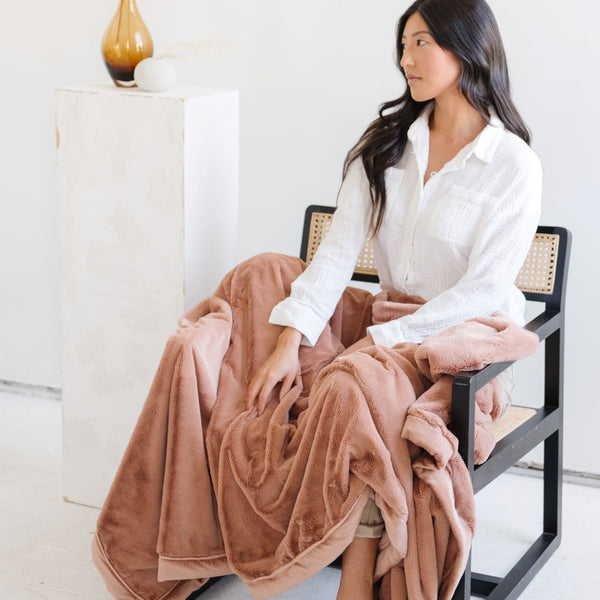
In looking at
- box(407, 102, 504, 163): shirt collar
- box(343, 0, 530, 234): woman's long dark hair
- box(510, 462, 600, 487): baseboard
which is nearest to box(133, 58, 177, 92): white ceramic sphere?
box(343, 0, 530, 234): woman's long dark hair

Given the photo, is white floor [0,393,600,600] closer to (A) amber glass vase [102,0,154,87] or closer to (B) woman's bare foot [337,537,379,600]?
(B) woman's bare foot [337,537,379,600]

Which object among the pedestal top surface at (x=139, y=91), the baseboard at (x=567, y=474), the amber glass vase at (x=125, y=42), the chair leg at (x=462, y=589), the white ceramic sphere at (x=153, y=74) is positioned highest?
the amber glass vase at (x=125, y=42)

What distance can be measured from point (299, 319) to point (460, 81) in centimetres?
60

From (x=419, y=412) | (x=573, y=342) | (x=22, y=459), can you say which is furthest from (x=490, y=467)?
(x=22, y=459)

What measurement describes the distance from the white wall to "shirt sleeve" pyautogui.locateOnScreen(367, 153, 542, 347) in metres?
0.57

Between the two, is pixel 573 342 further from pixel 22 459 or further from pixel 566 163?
pixel 22 459

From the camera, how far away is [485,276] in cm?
181

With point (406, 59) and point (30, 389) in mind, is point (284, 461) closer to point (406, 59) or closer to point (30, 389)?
point (406, 59)

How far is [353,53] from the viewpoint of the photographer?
2473mm

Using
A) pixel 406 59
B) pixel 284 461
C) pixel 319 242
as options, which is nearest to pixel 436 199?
pixel 406 59

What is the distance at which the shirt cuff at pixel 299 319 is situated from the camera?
74.5 inches

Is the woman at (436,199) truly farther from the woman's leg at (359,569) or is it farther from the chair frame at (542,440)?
the woman's leg at (359,569)

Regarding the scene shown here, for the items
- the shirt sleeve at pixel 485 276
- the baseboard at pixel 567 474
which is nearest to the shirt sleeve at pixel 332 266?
the shirt sleeve at pixel 485 276

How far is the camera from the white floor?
1.97m
